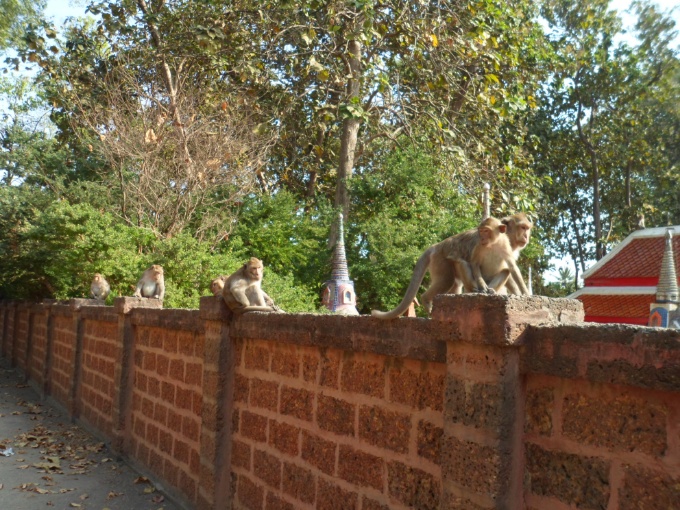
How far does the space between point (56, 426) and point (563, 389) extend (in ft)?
33.1

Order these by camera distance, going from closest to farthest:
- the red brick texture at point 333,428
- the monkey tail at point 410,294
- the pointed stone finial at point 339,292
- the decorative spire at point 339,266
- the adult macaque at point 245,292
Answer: the red brick texture at point 333,428
the monkey tail at point 410,294
the adult macaque at point 245,292
the pointed stone finial at point 339,292
the decorative spire at point 339,266

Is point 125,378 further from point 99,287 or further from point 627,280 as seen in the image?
point 627,280

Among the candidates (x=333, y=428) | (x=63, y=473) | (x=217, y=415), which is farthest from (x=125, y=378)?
(x=333, y=428)

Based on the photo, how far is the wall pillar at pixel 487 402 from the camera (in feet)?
9.21

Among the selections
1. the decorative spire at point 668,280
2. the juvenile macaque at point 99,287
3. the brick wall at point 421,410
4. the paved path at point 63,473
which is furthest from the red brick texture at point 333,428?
the decorative spire at point 668,280

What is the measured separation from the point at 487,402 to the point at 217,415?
3.41 meters

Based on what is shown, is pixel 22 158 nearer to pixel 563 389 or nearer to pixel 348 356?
pixel 348 356

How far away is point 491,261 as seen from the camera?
186 inches

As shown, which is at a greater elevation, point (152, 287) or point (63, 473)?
point (152, 287)

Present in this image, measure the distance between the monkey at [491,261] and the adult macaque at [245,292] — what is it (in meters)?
1.69

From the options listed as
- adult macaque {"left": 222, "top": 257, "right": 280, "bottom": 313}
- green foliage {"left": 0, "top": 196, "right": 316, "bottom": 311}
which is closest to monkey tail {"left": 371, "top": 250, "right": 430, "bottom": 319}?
adult macaque {"left": 222, "top": 257, "right": 280, "bottom": 313}

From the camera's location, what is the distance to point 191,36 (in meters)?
16.5

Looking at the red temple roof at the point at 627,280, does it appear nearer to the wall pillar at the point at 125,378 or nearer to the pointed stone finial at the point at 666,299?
the pointed stone finial at the point at 666,299

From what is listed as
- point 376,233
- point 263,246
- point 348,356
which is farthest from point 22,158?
point 348,356
